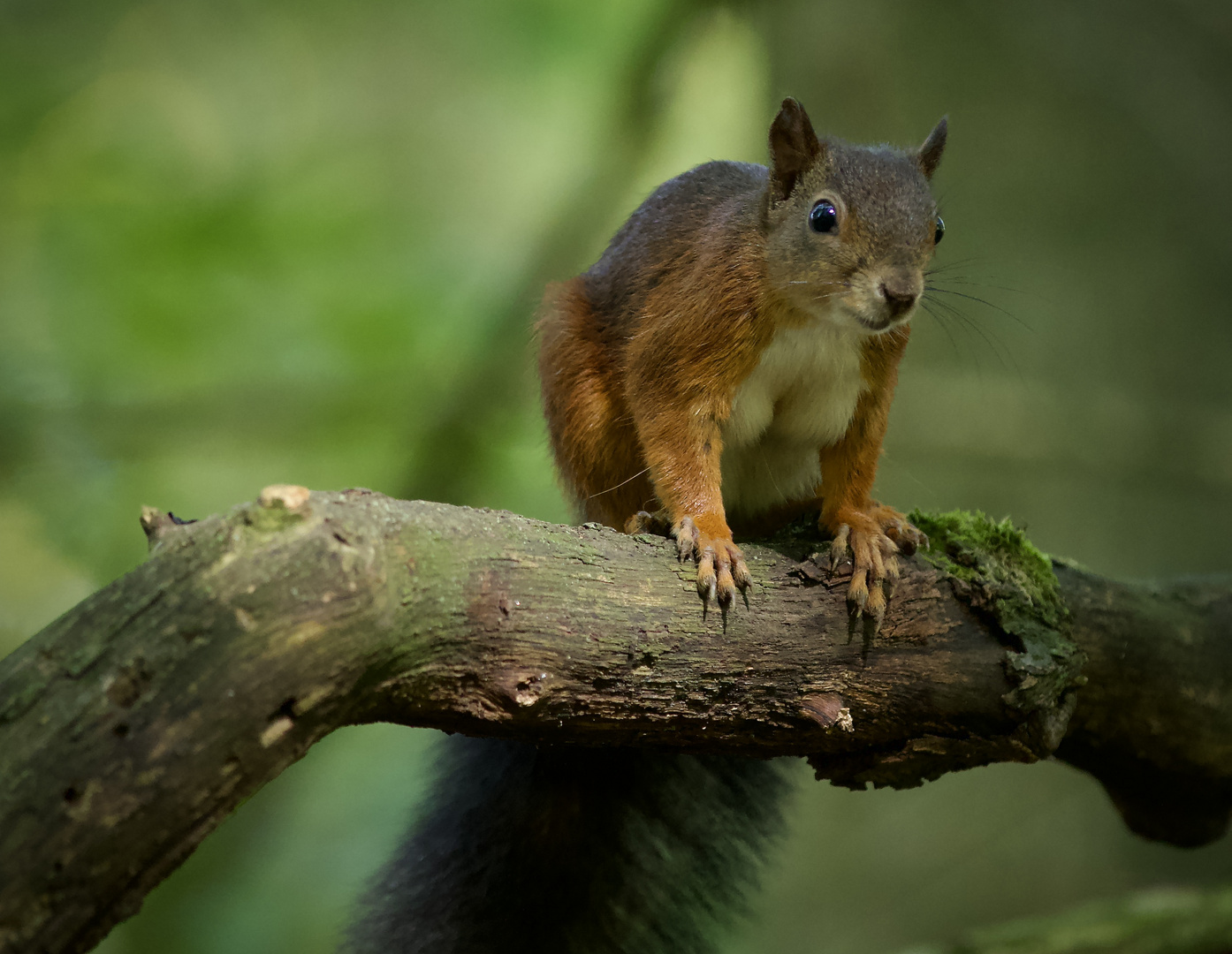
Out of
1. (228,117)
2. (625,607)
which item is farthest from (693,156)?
(625,607)

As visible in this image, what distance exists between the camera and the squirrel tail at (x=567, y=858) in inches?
59.8

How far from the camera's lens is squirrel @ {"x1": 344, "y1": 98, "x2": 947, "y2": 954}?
1490 millimetres

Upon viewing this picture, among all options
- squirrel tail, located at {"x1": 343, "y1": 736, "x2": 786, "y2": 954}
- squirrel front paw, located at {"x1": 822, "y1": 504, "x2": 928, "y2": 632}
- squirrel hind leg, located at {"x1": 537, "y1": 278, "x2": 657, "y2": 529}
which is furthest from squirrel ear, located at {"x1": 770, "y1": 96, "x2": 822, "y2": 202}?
squirrel tail, located at {"x1": 343, "y1": 736, "x2": 786, "y2": 954}

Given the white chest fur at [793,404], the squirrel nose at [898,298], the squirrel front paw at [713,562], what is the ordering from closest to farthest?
the squirrel front paw at [713,562], the squirrel nose at [898,298], the white chest fur at [793,404]

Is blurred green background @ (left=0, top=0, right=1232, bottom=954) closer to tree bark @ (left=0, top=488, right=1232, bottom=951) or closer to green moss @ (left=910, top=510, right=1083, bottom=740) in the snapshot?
green moss @ (left=910, top=510, right=1083, bottom=740)

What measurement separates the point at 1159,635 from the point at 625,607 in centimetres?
110

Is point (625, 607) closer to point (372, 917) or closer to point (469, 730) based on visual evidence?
point (469, 730)

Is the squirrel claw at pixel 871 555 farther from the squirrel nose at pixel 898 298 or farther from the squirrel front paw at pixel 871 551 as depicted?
the squirrel nose at pixel 898 298

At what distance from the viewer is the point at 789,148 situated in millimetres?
1577

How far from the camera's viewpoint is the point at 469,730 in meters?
1.16

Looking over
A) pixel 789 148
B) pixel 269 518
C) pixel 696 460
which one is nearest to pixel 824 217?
pixel 789 148

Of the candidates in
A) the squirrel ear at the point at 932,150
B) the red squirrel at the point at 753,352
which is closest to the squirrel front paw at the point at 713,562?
the red squirrel at the point at 753,352

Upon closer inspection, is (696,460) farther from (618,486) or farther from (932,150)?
(932,150)

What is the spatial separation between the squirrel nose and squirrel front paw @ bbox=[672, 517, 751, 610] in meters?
0.42
